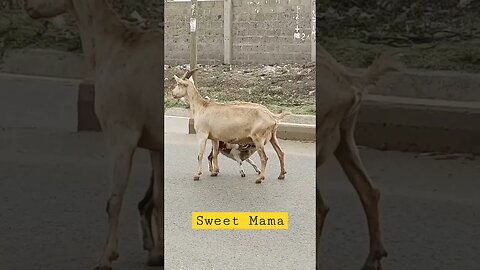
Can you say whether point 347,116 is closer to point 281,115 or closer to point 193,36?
point 281,115

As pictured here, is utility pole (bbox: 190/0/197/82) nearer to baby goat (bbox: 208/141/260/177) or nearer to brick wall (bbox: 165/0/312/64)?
brick wall (bbox: 165/0/312/64)

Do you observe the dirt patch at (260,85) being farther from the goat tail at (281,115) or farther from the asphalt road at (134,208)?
the asphalt road at (134,208)

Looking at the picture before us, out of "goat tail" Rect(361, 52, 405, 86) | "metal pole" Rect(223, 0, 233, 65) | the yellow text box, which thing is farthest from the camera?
"metal pole" Rect(223, 0, 233, 65)

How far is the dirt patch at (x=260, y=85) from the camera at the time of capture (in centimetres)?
Result: 201

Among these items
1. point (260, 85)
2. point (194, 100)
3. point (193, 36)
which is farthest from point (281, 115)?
point (193, 36)

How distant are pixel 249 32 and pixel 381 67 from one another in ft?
2.27

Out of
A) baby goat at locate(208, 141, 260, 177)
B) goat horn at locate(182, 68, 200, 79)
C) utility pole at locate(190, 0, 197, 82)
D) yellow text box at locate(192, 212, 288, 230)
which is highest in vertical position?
utility pole at locate(190, 0, 197, 82)

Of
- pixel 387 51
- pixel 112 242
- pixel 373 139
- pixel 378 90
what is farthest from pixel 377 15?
pixel 112 242

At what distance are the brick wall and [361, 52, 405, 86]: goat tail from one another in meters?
0.43

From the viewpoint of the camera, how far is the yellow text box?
1924 millimetres

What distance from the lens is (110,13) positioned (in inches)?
65.1

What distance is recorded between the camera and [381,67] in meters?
1.61

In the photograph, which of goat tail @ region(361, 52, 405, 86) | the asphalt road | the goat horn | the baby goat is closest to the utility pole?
the goat horn

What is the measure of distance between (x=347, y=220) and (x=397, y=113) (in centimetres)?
35
